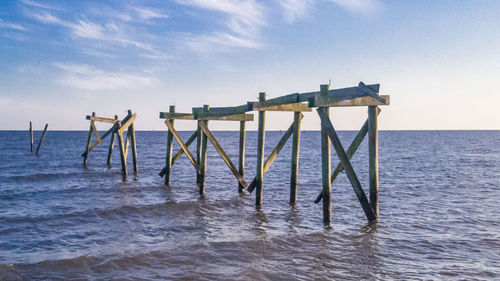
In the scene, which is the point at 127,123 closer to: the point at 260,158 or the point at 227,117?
the point at 227,117

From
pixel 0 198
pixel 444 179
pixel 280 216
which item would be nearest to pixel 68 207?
pixel 0 198

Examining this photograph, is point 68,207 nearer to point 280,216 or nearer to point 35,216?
point 35,216

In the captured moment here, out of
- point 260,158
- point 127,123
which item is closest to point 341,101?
point 260,158

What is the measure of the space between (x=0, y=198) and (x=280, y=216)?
418 inches

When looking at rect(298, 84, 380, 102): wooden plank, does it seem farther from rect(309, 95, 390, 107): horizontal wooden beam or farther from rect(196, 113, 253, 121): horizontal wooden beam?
rect(196, 113, 253, 121): horizontal wooden beam

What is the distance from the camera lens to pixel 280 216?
10203 mm

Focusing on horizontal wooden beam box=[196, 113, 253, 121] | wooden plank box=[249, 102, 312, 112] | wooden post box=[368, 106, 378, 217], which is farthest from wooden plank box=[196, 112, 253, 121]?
wooden post box=[368, 106, 378, 217]

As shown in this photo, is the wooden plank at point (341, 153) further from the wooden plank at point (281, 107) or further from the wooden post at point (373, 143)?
the wooden plank at point (281, 107)

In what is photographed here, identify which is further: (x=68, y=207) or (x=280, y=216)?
(x=68, y=207)

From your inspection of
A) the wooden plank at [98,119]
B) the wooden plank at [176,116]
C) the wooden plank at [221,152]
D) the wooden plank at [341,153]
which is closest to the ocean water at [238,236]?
the wooden plank at [221,152]

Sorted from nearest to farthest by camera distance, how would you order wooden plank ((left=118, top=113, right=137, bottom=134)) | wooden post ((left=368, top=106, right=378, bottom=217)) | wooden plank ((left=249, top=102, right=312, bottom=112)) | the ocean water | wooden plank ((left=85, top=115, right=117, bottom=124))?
the ocean water, wooden post ((left=368, top=106, right=378, bottom=217)), wooden plank ((left=249, top=102, right=312, bottom=112)), wooden plank ((left=118, top=113, right=137, bottom=134)), wooden plank ((left=85, top=115, right=117, bottom=124))

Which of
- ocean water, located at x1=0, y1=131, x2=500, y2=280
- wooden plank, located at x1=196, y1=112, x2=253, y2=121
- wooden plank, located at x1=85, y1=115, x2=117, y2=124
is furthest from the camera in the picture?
wooden plank, located at x1=85, y1=115, x2=117, y2=124

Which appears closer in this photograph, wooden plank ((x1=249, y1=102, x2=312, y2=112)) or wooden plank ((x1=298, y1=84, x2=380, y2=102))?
wooden plank ((x1=298, y1=84, x2=380, y2=102))

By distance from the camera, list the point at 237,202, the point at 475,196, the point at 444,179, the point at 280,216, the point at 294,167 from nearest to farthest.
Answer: the point at 280,216
the point at 294,167
the point at 237,202
the point at 475,196
the point at 444,179
